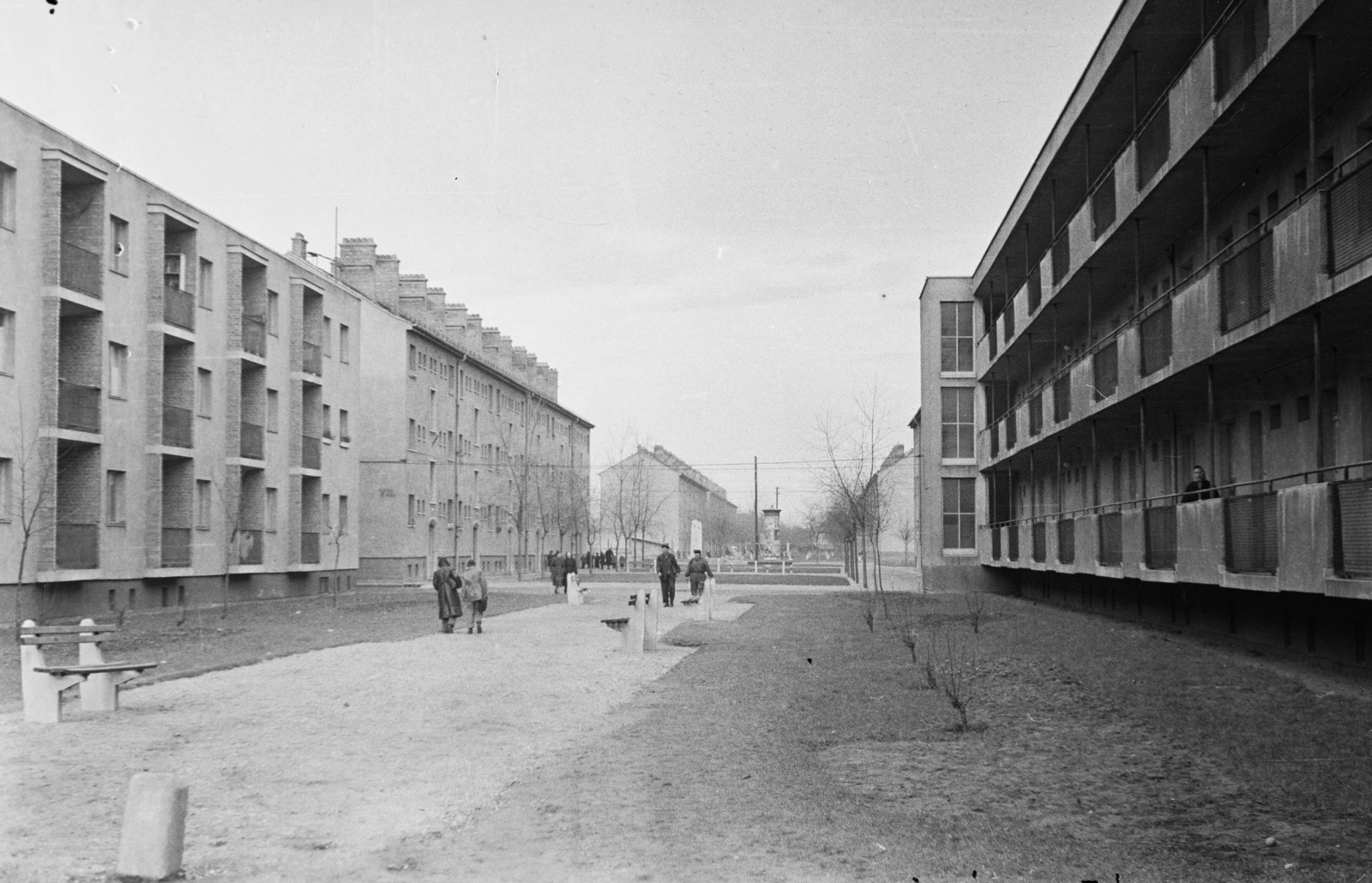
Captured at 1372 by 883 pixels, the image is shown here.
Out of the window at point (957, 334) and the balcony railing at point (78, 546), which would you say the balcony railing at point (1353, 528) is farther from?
the window at point (957, 334)

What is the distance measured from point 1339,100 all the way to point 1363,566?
7.34 m

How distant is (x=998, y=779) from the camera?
1007 cm

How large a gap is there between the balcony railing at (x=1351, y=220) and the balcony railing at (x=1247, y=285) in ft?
6.38

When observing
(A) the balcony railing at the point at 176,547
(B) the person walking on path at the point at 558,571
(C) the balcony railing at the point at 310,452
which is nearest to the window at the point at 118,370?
(A) the balcony railing at the point at 176,547

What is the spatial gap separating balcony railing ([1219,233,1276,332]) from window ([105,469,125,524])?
28269mm

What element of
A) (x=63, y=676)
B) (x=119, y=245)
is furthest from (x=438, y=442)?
(x=63, y=676)

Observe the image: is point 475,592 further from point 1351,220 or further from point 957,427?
point 957,427

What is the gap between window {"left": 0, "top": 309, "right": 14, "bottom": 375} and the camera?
2991cm

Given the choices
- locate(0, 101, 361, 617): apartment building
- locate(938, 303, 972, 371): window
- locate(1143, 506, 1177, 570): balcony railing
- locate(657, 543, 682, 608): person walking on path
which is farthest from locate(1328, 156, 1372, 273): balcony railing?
locate(938, 303, 972, 371): window

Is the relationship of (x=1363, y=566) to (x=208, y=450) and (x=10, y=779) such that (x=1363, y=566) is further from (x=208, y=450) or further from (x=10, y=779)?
(x=208, y=450)

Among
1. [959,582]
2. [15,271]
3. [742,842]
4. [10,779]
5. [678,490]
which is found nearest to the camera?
[742,842]

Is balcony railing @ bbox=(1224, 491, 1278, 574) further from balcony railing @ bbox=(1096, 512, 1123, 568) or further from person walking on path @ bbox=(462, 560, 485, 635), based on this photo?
person walking on path @ bbox=(462, 560, 485, 635)

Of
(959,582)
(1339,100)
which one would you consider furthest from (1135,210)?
(959,582)

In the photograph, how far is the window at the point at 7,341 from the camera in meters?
29.9
